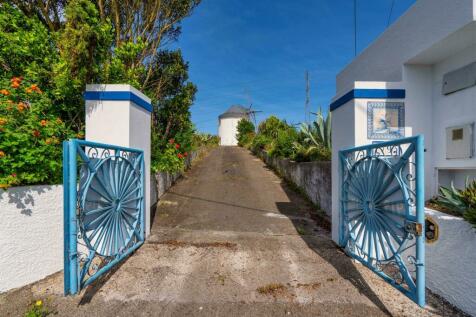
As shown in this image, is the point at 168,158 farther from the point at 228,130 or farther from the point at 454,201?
the point at 228,130

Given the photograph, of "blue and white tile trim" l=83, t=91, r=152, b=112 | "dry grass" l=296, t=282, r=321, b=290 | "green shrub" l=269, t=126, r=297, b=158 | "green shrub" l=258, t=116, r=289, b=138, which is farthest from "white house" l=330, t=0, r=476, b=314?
"green shrub" l=258, t=116, r=289, b=138

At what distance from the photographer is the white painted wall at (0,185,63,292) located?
8.69ft

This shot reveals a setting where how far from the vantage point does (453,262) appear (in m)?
2.50

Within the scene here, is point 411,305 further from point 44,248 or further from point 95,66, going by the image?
point 95,66

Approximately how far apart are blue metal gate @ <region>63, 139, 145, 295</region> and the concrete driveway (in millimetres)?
343

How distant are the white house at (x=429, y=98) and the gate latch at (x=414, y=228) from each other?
66cm

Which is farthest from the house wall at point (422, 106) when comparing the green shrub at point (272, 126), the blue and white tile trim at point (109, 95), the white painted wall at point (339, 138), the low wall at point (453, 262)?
the green shrub at point (272, 126)

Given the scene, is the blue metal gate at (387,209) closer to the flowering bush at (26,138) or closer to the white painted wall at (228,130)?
the flowering bush at (26,138)

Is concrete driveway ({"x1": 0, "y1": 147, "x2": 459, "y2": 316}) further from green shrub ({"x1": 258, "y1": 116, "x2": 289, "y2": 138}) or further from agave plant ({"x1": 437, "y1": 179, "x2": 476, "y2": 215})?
green shrub ({"x1": 258, "y1": 116, "x2": 289, "y2": 138})

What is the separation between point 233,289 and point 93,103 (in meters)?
3.37

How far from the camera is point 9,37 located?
11.7 ft

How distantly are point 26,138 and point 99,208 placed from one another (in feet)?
3.98

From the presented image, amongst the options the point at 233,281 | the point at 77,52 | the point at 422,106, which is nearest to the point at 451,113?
the point at 422,106

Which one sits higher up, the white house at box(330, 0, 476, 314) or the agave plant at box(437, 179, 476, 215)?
the white house at box(330, 0, 476, 314)
